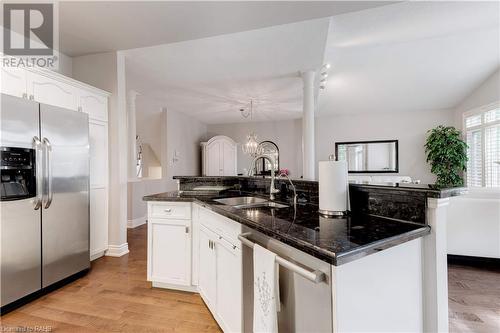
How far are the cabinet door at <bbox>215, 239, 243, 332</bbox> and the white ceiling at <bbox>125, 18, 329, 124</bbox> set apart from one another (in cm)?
240

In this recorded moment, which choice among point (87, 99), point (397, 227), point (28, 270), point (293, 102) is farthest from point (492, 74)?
point (28, 270)

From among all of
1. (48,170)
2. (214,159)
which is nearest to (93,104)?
(48,170)

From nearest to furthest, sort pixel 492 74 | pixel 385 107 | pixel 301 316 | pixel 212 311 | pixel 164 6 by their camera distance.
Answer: pixel 301 316, pixel 212 311, pixel 164 6, pixel 492 74, pixel 385 107

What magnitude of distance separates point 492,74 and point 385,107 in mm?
2049

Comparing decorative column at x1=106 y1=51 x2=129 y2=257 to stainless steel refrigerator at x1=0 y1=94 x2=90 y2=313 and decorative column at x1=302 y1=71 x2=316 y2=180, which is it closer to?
stainless steel refrigerator at x1=0 y1=94 x2=90 y2=313

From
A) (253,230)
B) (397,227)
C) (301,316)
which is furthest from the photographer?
(253,230)

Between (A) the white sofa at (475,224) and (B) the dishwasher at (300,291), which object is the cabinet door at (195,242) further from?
(A) the white sofa at (475,224)

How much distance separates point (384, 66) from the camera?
489 centimetres

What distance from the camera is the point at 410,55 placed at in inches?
178

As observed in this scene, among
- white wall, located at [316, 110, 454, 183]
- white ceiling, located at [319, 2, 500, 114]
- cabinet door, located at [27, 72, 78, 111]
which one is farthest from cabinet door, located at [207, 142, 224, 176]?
cabinet door, located at [27, 72, 78, 111]

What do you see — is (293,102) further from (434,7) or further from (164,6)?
(164,6)

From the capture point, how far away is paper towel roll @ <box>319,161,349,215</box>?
4.72 ft

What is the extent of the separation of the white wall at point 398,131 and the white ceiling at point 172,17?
5019 mm

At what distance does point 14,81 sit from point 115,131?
1.16 meters
